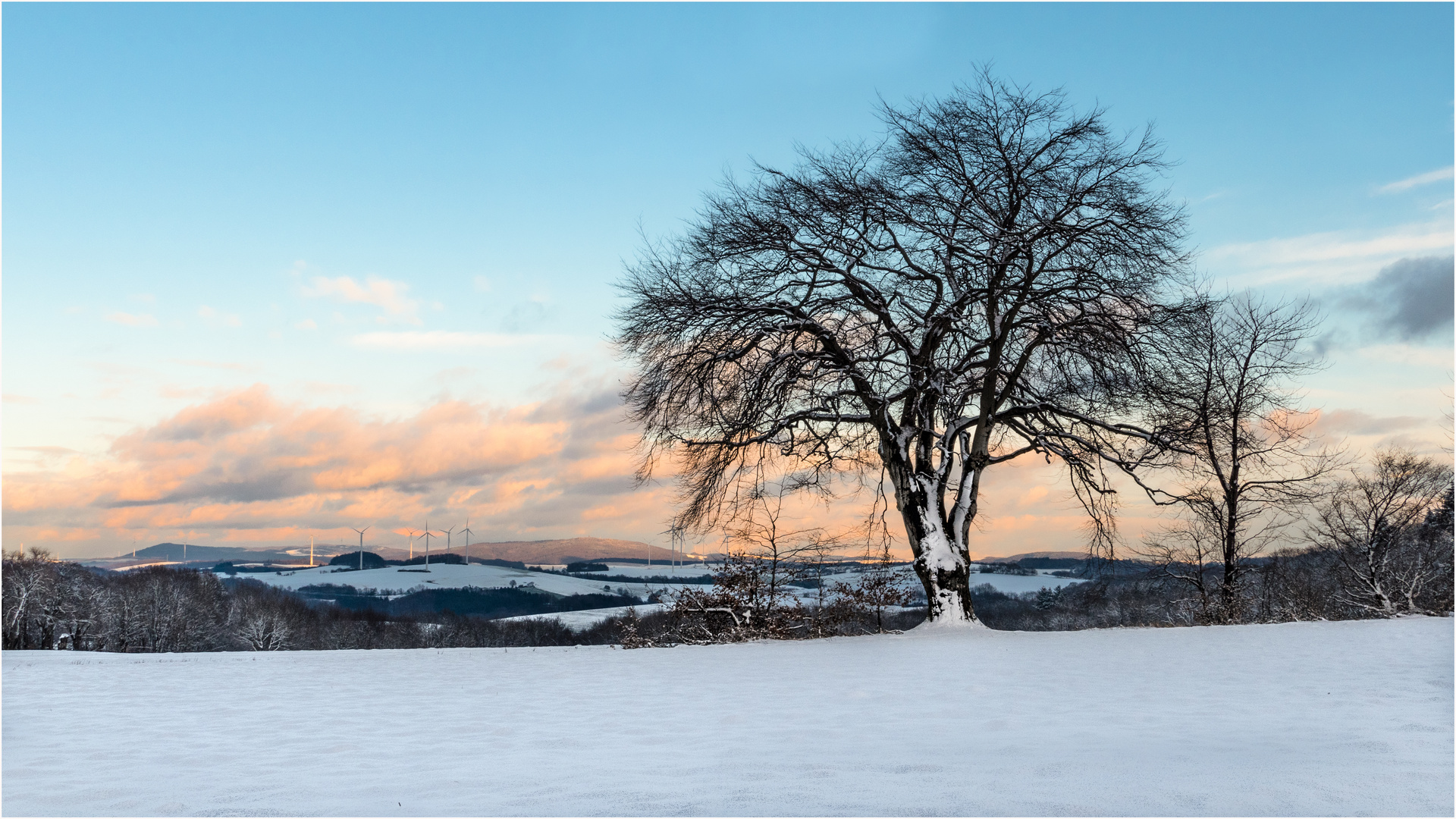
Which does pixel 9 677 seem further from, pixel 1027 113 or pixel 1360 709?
pixel 1027 113

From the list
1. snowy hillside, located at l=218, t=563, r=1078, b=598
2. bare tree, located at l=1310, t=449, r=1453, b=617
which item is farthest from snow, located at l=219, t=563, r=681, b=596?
bare tree, located at l=1310, t=449, r=1453, b=617

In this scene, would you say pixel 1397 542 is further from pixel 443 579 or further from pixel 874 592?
pixel 443 579

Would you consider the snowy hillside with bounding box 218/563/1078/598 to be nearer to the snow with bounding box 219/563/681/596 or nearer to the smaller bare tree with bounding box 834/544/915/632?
the snow with bounding box 219/563/681/596

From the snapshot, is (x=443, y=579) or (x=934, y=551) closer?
(x=934, y=551)

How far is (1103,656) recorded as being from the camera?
12516mm

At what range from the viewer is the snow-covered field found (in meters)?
5.09

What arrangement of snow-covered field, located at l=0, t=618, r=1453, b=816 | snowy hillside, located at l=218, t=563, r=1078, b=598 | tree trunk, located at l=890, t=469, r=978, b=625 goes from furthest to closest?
snowy hillside, located at l=218, t=563, r=1078, b=598, tree trunk, located at l=890, t=469, r=978, b=625, snow-covered field, located at l=0, t=618, r=1453, b=816

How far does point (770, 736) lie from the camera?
7.08 meters

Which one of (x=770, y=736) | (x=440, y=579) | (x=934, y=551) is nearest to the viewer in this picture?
(x=770, y=736)

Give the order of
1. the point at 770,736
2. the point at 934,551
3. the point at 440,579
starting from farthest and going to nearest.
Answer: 1. the point at 440,579
2. the point at 934,551
3. the point at 770,736

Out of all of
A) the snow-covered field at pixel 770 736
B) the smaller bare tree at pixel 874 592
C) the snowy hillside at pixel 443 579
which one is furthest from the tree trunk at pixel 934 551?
the snowy hillside at pixel 443 579

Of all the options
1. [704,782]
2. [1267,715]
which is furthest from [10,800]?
[1267,715]

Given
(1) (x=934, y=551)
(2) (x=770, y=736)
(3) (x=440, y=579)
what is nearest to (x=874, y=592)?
(1) (x=934, y=551)

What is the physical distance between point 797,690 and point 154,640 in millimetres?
85276
